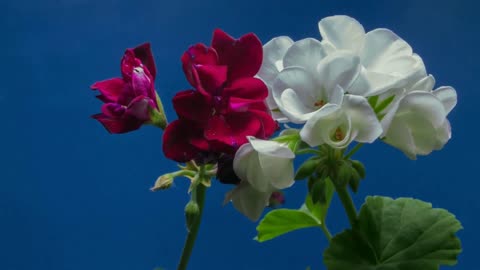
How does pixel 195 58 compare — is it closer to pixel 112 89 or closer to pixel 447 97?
pixel 112 89

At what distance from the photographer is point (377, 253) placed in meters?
0.66

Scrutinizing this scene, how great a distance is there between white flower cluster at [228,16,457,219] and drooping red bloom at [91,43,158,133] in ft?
0.32

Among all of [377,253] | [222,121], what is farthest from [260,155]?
[377,253]

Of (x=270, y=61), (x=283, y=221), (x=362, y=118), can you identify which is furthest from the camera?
(x=283, y=221)

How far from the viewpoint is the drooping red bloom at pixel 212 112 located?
60 centimetres

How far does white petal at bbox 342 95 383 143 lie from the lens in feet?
1.82

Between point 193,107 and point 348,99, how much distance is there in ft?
0.42

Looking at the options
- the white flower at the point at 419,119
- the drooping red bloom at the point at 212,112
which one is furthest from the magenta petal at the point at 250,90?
the white flower at the point at 419,119

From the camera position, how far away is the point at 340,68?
Result: 59cm

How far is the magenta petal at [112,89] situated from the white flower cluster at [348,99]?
13 cm

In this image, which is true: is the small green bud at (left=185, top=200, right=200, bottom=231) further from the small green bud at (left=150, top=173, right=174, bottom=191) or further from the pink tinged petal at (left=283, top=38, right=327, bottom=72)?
the pink tinged petal at (left=283, top=38, right=327, bottom=72)

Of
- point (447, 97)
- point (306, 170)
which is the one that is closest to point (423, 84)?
point (447, 97)

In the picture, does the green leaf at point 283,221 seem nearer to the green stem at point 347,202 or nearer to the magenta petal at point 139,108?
the green stem at point 347,202

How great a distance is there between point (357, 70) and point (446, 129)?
105 millimetres
